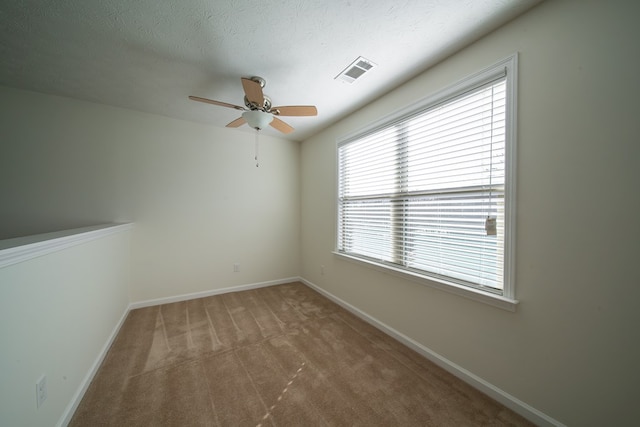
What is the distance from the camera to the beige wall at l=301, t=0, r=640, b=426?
1067mm

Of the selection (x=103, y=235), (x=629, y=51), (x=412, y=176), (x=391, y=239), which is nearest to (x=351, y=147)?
(x=412, y=176)

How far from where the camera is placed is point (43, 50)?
1742 mm

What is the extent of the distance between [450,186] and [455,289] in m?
0.80

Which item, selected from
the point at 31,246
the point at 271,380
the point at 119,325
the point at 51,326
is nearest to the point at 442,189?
the point at 271,380

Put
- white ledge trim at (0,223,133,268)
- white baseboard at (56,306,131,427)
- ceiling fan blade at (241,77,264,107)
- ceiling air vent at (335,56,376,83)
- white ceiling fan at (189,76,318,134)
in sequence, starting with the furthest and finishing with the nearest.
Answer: white ceiling fan at (189,76,318,134) → ceiling air vent at (335,56,376,83) → ceiling fan blade at (241,77,264,107) → white baseboard at (56,306,131,427) → white ledge trim at (0,223,133,268)

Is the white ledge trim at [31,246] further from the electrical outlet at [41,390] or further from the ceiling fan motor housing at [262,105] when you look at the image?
the ceiling fan motor housing at [262,105]

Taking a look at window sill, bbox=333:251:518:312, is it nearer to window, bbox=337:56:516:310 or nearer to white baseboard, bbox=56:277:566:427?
window, bbox=337:56:516:310

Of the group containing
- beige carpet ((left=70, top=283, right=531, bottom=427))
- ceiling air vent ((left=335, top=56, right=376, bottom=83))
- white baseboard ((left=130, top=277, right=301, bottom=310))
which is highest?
ceiling air vent ((left=335, top=56, right=376, bottom=83))

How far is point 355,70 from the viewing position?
1.98 m

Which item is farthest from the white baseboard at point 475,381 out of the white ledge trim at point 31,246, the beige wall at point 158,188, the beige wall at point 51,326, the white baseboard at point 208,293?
the white ledge trim at point 31,246

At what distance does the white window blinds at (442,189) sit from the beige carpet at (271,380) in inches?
31.0

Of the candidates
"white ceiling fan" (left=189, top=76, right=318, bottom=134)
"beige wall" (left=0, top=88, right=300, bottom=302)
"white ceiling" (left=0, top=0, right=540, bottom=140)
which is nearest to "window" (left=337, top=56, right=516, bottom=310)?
"white ceiling" (left=0, top=0, right=540, bottom=140)

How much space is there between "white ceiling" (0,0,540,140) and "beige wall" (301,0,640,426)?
38cm

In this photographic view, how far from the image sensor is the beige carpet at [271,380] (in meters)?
1.37
